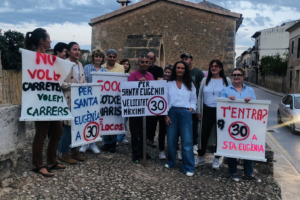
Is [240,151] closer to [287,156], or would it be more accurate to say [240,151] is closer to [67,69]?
[67,69]

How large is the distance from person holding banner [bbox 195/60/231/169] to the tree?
7028mm

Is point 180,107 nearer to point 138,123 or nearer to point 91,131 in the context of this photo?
point 138,123

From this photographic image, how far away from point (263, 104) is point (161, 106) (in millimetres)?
1562

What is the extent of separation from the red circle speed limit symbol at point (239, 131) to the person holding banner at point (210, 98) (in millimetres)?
410

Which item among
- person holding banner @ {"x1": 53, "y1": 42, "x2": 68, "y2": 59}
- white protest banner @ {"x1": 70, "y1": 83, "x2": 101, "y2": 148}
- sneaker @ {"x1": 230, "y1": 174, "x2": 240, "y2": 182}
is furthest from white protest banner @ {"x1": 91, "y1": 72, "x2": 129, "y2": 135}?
sneaker @ {"x1": 230, "y1": 174, "x2": 240, "y2": 182}

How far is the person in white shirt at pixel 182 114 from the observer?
4.61 meters

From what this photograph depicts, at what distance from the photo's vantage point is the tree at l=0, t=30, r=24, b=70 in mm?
9281

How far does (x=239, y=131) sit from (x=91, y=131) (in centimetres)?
235

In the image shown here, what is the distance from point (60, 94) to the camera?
3.97 metres

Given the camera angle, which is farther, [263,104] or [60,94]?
[263,104]

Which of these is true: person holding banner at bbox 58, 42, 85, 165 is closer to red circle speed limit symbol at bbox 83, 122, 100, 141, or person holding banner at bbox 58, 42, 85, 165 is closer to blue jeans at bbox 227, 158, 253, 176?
red circle speed limit symbol at bbox 83, 122, 100, 141

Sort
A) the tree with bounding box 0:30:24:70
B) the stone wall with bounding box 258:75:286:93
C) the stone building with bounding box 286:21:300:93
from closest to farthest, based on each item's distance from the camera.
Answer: the tree with bounding box 0:30:24:70
the stone building with bounding box 286:21:300:93
the stone wall with bounding box 258:75:286:93

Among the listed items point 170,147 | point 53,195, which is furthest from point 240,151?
point 53,195

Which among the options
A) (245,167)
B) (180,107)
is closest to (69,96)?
(180,107)
